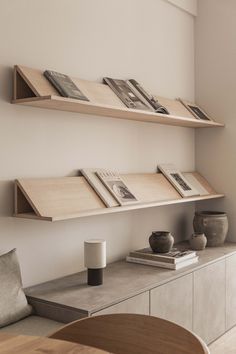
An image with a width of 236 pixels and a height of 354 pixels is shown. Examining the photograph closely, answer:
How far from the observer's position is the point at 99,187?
2.60 metres

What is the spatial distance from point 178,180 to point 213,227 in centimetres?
46

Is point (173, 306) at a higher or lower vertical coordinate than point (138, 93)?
lower

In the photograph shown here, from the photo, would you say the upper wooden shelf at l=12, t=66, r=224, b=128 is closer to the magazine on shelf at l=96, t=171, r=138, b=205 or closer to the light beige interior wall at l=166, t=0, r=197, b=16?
the magazine on shelf at l=96, t=171, r=138, b=205

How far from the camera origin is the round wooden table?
1.12 meters

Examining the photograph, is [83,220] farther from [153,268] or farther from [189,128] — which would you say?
[189,128]

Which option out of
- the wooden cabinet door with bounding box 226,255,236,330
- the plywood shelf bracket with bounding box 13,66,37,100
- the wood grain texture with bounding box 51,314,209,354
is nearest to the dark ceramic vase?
the wooden cabinet door with bounding box 226,255,236,330

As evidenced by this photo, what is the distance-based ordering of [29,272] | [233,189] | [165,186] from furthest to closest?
[233,189] → [165,186] → [29,272]

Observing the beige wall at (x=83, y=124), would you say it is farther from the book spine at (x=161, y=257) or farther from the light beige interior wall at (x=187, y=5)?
the book spine at (x=161, y=257)

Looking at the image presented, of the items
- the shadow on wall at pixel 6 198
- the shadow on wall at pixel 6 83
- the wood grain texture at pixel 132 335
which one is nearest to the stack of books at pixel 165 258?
the shadow on wall at pixel 6 198

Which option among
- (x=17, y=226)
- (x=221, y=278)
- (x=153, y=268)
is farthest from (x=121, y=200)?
(x=221, y=278)

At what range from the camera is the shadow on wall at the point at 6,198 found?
2174 millimetres

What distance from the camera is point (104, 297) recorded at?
2127 mm

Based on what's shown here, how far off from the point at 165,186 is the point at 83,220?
2.64ft

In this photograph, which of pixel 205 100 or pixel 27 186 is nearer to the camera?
pixel 27 186
